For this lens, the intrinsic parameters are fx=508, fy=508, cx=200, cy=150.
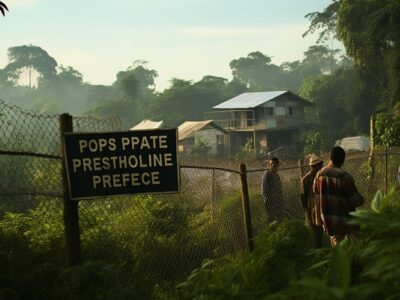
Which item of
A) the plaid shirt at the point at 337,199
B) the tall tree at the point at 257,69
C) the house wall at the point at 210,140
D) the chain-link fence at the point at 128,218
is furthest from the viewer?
the tall tree at the point at 257,69

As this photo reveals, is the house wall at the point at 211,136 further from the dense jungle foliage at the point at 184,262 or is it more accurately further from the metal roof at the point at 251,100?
the dense jungle foliage at the point at 184,262

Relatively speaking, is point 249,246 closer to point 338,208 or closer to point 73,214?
point 338,208

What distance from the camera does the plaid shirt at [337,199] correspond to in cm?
504

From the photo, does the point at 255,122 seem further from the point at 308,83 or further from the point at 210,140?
the point at 308,83

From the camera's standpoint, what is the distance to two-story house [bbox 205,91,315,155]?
140 feet

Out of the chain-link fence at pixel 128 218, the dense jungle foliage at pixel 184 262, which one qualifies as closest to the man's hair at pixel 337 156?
the dense jungle foliage at pixel 184 262

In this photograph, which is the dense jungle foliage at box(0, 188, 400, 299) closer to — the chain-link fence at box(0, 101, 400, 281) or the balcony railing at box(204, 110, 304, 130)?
the chain-link fence at box(0, 101, 400, 281)

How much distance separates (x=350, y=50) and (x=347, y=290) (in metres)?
34.9

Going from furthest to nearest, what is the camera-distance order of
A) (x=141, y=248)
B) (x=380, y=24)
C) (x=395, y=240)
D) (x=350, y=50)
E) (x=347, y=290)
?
(x=350, y=50) → (x=380, y=24) → (x=141, y=248) → (x=395, y=240) → (x=347, y=290)

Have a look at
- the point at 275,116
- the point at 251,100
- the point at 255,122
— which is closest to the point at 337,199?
the point at 255,122

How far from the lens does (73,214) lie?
443 cm

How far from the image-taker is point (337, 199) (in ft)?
16.7

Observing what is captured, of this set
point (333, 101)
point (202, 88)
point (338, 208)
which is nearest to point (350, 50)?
point (333, 101)

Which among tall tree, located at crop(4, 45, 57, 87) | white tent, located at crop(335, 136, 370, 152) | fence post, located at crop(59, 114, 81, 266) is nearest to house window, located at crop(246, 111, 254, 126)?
white tent, located at crop(335, 136, 370, 152)
